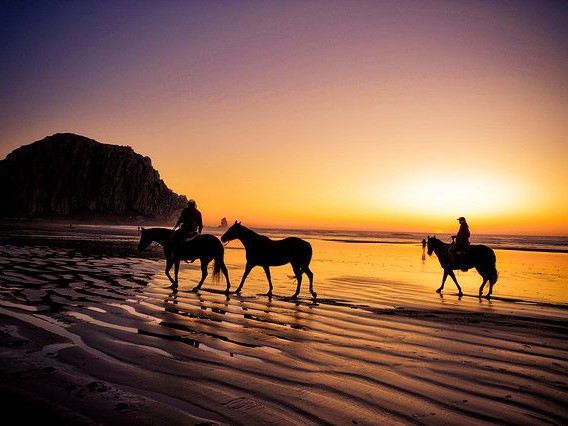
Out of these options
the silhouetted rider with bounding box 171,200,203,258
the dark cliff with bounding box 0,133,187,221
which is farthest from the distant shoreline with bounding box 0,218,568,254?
the dark cliff with bounding box 0,133,187,221

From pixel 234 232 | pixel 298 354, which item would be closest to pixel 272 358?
pixel 298 354

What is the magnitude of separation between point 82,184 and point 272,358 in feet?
576

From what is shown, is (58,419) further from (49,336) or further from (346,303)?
(346,303)

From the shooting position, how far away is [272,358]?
470cm

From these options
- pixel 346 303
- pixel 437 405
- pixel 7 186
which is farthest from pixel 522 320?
pixel 7 186

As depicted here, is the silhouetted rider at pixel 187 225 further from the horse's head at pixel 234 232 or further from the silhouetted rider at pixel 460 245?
the silhouetted rider at pixel 460 245

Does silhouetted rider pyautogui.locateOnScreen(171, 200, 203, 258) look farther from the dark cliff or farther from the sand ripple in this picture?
the dark cliff

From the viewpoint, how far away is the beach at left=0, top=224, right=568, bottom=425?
3.15m

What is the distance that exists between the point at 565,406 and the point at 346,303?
19.0 feet

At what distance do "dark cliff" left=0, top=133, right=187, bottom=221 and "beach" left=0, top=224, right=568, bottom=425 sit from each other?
15289 centimetres

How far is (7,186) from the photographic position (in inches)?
6043

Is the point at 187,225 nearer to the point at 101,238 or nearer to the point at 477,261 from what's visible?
the point at 477,261

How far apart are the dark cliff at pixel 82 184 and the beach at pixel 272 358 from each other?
15289 cm

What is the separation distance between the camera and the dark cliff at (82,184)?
148750 millimetres
